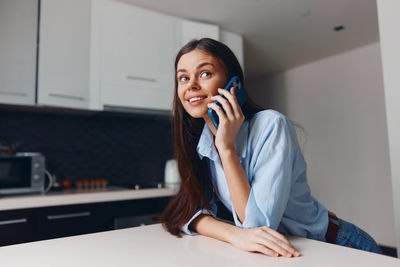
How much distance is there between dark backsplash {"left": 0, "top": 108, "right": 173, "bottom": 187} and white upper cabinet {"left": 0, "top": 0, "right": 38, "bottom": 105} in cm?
29

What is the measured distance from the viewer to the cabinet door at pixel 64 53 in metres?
1.99

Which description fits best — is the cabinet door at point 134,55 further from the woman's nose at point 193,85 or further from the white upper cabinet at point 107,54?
the woman's nose at point 193,85

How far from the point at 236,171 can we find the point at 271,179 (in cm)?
10

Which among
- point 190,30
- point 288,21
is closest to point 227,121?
point 190,30

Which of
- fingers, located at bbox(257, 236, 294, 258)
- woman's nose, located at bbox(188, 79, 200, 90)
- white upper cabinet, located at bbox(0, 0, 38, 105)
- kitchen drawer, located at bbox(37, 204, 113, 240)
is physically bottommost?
Answer: kitchen drawer, located at bbox(37, 204, 113, 240)

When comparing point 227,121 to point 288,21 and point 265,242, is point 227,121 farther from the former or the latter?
point 288,21

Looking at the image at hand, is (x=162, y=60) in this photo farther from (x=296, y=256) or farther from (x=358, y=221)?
(x=358, y=221)

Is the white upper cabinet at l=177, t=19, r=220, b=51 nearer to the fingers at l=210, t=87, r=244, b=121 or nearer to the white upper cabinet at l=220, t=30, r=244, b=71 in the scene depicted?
the white upper cabinet at l=220, t=30, r=244, b=71

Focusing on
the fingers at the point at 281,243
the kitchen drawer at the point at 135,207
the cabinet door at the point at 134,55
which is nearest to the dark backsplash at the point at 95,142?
the cabinet door at the point at 134,55

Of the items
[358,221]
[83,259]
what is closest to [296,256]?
[83,259]

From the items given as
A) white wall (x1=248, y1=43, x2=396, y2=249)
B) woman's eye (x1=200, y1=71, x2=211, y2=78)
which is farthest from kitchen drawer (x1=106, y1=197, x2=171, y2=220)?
white wall (x1=248, y1=43, x2=396, y2=249)

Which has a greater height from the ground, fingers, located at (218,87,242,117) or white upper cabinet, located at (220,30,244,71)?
white upper cabinet, located at (220,30,244,71)

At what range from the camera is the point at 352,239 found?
945 mm

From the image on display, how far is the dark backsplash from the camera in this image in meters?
2.23
